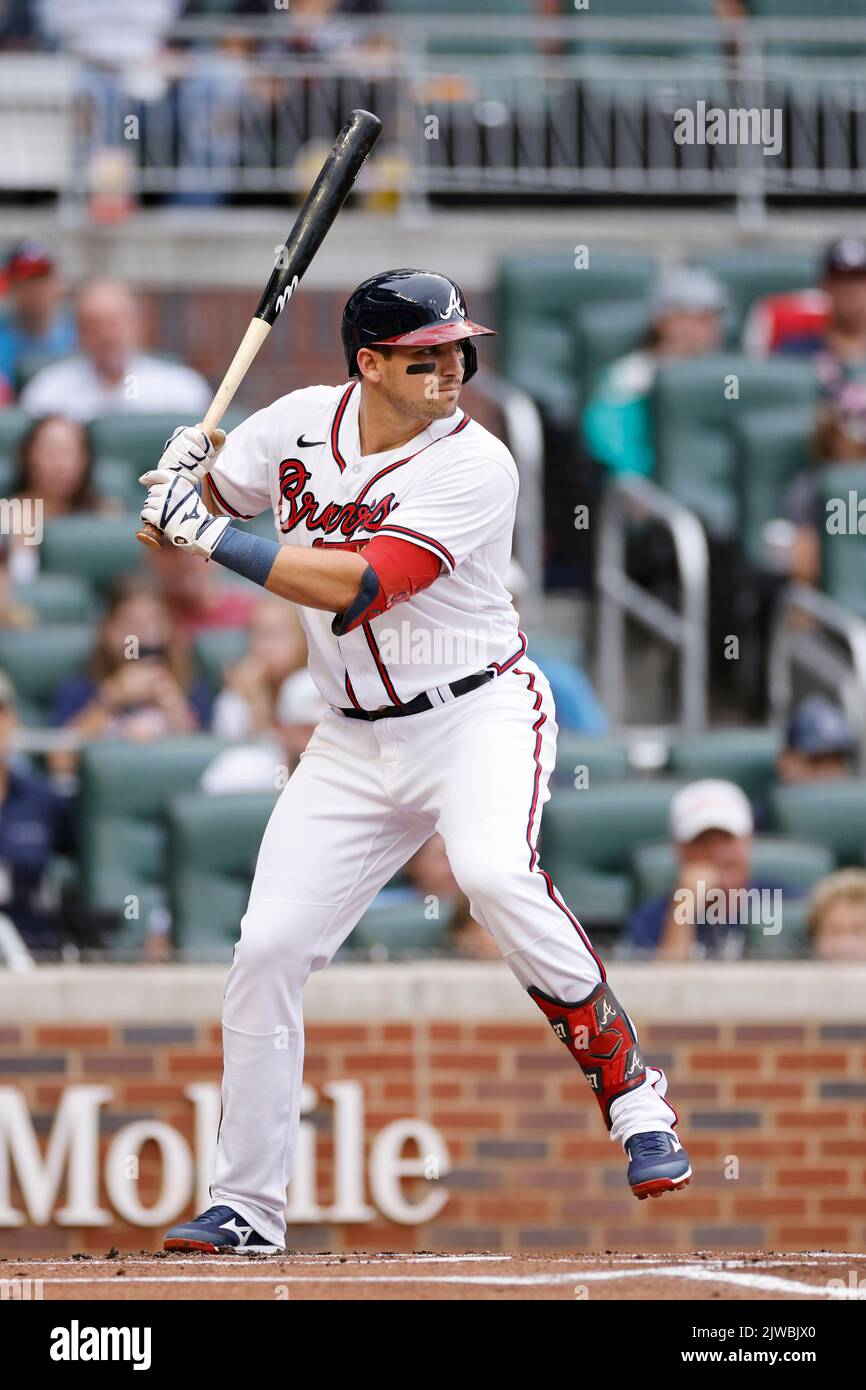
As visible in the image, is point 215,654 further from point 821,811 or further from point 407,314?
point 407,314

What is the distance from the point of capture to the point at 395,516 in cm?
412

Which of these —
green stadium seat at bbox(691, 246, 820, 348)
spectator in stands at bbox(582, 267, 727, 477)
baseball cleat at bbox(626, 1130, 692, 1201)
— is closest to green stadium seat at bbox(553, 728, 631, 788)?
spectator in stands at bbox(582, 267, 727, 477)

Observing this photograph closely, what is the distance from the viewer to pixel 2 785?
629 centimetres

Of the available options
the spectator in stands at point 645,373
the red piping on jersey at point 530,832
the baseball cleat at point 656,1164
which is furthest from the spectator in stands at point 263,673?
the baseball cleat at point 656,1164

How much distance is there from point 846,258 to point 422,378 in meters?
4.35

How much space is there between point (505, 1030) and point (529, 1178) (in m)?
0.37

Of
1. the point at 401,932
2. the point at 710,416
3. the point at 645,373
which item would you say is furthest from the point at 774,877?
the point at 645,373

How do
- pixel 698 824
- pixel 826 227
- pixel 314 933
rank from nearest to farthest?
pixel 314 933, pixel 698 824, pixel 826 227

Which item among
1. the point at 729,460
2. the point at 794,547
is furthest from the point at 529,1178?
the point at 729,460

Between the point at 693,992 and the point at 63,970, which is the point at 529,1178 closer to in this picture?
the point at 693,992

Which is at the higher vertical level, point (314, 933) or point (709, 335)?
point (709, 335)

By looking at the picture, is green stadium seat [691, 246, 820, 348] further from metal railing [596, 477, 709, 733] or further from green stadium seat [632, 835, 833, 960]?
green stadium seat [632, 835, 833, 960]

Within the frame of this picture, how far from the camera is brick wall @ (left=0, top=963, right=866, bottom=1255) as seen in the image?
5598 millimetres

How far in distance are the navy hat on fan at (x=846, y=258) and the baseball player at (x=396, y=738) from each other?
4149 millimetres
